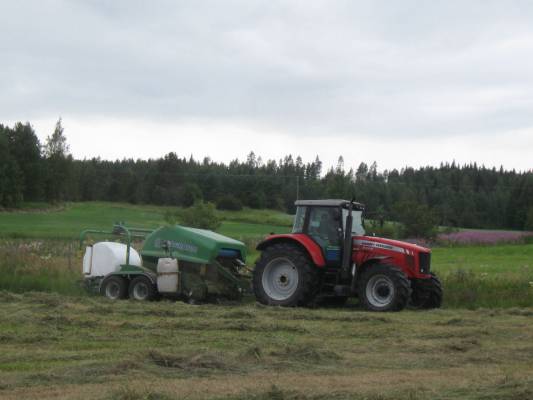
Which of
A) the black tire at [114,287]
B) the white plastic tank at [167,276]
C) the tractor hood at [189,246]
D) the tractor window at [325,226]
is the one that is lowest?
the black tire at [114,287]

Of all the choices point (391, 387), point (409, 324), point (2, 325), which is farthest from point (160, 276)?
point (391, 387)

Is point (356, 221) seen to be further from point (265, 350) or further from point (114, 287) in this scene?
point (265, 350)

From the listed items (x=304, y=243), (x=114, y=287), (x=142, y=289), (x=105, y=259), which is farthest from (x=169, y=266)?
(x=304, y=243)

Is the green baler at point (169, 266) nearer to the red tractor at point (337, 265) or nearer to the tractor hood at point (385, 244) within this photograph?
the red tractor at point (337, 265)

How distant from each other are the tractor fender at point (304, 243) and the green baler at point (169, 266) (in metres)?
0.99

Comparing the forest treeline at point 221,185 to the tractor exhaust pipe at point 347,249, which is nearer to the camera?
the tractor exhaust pipe at point 347,249

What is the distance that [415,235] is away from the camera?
36938 millimetres

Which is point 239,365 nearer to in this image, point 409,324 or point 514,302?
point 409,324

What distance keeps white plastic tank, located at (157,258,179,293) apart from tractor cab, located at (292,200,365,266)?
7.84 ft

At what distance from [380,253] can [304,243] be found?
1.37 m

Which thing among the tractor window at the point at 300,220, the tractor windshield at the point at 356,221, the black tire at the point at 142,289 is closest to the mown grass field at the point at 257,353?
the black tire at the point at 142,289

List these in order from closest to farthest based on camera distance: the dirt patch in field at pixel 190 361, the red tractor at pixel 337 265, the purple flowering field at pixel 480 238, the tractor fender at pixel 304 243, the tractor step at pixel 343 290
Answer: the dirt patch in field at pixel 190 361 < the red tractor at pixel 337 265 < the tractor step at pixel 343 290 < the tractor fender at pixel 304 243 < the purple flowering field at pixel 480 238

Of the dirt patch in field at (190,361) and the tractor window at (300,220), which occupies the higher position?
the tractor window at (300,220)

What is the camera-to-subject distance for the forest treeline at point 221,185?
5272cm
